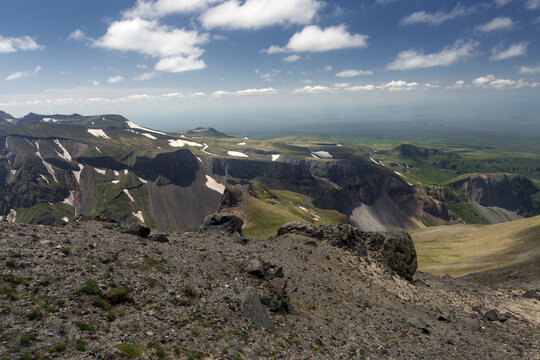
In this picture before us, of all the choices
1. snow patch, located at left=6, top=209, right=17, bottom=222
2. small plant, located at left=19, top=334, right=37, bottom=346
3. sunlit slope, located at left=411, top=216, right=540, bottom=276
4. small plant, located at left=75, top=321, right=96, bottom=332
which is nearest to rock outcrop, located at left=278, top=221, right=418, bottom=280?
sunlit slope, located at left=411, top=216, right=540, bottom=276

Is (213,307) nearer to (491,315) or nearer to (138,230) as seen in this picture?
(138,230)

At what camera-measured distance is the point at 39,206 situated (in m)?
190

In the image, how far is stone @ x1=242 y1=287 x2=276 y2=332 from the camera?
2089 centimetres

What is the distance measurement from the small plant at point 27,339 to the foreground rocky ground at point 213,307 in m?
0.05

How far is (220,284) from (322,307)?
11327mm

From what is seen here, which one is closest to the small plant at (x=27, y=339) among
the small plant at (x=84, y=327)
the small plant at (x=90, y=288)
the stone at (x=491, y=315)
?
the small plant at (x=84, y=327)

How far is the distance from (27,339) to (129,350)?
4.64 m

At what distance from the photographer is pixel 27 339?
12562 mm

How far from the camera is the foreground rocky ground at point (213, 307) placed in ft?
48.5

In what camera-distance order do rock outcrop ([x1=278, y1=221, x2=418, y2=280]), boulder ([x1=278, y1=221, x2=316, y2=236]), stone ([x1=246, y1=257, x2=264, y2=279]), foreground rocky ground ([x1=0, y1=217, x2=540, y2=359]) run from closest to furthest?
foreground rocky ground ([x1=0, y1=217, x2=540, y2=359]) < stone ([x1=246, y1=257, x2=264, y2=279]) < rock outcrop ([x1=278, y1=221, x2=418, y2=280]) < boulder ([x1=278, y1=221, x2=316, y2=236])

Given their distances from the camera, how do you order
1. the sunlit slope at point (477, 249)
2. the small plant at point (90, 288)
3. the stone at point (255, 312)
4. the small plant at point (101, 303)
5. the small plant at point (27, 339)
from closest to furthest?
the small plant at point (27, 339) < the small plant at point (101, 303) < the small plant at point (90, 288) < the stone at point (255, 312) < the sunlit slope at point (477, 249)

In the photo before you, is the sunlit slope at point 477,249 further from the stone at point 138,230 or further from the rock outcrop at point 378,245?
the stone at point 138,230

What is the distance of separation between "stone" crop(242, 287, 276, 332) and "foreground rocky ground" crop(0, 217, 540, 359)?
0.10 m

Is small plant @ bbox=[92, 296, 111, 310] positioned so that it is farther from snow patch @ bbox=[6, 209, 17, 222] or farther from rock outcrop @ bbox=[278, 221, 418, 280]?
snow patch @ bbox=[6, 209, 17, 222]
